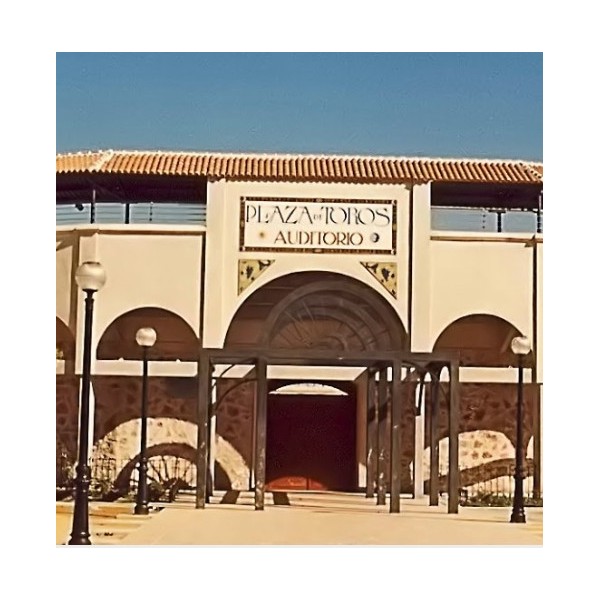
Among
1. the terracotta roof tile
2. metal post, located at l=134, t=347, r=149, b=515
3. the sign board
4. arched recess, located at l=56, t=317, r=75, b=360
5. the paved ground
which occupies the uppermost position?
the terracotta roof tile

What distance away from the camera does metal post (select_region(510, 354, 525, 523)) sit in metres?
13.5

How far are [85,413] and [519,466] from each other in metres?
4.18

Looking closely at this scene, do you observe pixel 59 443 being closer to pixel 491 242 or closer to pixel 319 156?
pixel 319 156

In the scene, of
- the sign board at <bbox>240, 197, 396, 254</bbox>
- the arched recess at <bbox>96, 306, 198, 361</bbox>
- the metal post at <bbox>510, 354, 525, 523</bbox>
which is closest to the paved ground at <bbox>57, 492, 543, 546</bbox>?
the metal post at <bbox>510, 354, 525, 523</bbox>

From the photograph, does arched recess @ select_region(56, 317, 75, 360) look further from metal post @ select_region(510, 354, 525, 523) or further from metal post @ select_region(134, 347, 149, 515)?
metal post @ select_region(510, 354, 525, 523)

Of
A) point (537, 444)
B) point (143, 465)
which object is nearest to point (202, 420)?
point (143, 465)

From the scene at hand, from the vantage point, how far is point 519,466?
13.7 m

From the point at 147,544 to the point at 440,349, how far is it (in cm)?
334

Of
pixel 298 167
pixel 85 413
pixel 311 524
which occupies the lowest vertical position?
pixel 311 524

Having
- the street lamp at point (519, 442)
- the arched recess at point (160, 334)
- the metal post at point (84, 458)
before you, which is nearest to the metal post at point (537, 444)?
the street lamp at point (519, 442)

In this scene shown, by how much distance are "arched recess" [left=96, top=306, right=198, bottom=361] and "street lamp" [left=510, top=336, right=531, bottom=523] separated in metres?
3.07

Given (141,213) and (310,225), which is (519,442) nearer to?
(310,225)
